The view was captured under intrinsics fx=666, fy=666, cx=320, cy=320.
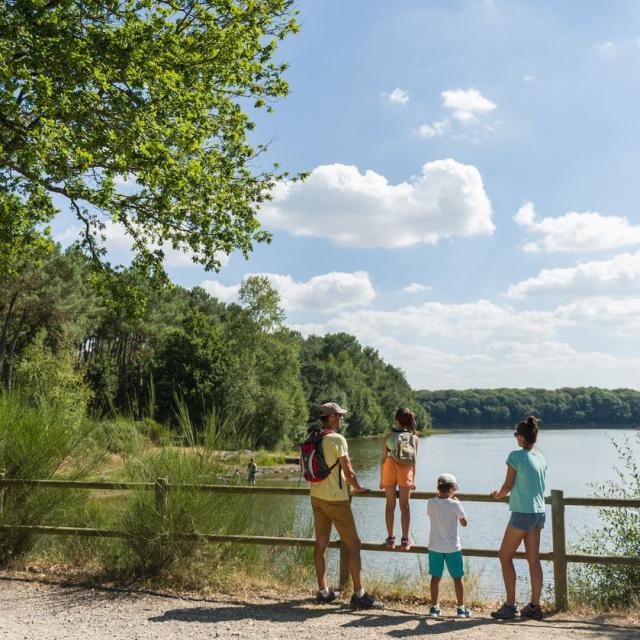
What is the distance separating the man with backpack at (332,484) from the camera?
6.36 metres

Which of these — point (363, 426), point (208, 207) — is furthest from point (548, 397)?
point (208, 207)

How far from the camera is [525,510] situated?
6172 mm

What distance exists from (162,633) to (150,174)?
7399 millimetres

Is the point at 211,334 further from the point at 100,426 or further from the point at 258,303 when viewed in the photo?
the point at 100,426

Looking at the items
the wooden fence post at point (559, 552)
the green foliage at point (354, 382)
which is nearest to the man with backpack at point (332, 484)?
the wooden fence post at point (559, 552)

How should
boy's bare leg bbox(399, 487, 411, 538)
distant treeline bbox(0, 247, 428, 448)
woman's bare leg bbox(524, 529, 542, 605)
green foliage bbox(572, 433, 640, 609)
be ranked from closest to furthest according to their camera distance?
1. woman's bare leg bbox(524, 529, 542, 605)
2. boy's bare leg bbox(399, 487, 411, 538)
3. green foliage bbox(572, 433, 640, 609)
4. distant treeline bbox(0, 247, 428, 448)

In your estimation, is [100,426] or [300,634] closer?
[300,634]

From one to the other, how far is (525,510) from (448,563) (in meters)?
0.88

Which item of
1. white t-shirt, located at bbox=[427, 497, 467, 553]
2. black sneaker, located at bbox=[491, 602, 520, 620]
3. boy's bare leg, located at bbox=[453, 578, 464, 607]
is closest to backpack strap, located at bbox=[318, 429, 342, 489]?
white t-shirt, located at bbox=[427, 497, 467, 553]

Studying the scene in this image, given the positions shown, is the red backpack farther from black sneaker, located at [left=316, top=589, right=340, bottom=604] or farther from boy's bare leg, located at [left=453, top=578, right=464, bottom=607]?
boy's bare leg, located at [left=453, top=578, right=464, bottom=607]

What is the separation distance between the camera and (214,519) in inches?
285

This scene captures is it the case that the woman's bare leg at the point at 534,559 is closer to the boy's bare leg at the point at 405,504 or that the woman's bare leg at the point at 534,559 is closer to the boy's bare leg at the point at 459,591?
the boy's bare leg at the point at 459,591

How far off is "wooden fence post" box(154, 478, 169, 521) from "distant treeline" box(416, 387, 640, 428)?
14179cm

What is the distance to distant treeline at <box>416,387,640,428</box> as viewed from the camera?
153m
